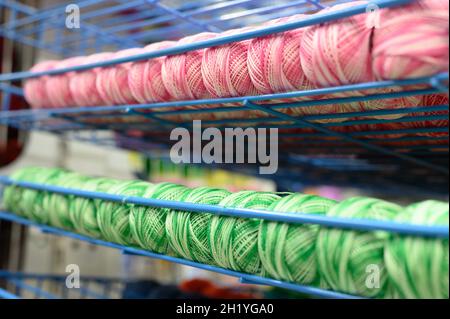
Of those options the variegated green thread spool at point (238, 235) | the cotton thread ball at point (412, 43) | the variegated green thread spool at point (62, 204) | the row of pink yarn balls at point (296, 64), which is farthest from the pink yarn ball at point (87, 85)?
the cotton thread ball at point (412, 43)

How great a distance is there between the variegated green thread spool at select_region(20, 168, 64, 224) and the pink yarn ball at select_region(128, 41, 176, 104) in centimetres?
31

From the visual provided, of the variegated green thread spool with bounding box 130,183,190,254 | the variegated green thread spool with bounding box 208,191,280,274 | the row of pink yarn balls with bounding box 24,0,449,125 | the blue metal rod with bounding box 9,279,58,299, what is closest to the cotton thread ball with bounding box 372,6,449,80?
the row of pink yarn balls with bounding box 24,0,449,125

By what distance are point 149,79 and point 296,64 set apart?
0.97ft

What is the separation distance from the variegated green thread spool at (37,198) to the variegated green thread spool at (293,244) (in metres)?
0.56

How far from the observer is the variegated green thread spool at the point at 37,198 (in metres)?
1.00

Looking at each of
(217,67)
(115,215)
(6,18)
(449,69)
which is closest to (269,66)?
(217,67)

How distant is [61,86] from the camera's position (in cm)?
101

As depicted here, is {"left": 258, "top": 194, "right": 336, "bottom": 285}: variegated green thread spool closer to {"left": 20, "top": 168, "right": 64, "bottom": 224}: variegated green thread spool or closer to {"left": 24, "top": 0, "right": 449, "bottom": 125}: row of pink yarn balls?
{"left": 24, "top": 0, "right": 449, "bottom": 125}: row of pink yarn balls

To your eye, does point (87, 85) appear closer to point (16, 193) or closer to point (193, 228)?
point (16, 193)

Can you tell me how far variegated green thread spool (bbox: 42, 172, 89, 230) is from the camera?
0.94m

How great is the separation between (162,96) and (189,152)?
43cm

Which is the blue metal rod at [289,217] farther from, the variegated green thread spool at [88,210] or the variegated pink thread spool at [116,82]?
the variegated pink thread spool at [116,82]

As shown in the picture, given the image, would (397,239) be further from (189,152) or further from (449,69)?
(189,152)

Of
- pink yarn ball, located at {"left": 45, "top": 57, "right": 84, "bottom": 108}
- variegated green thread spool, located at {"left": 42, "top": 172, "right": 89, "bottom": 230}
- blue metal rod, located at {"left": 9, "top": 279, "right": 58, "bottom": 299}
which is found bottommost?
blue metal rod, located at {"left": 9, "top": 279, "right": 58, "bottom": 299}
